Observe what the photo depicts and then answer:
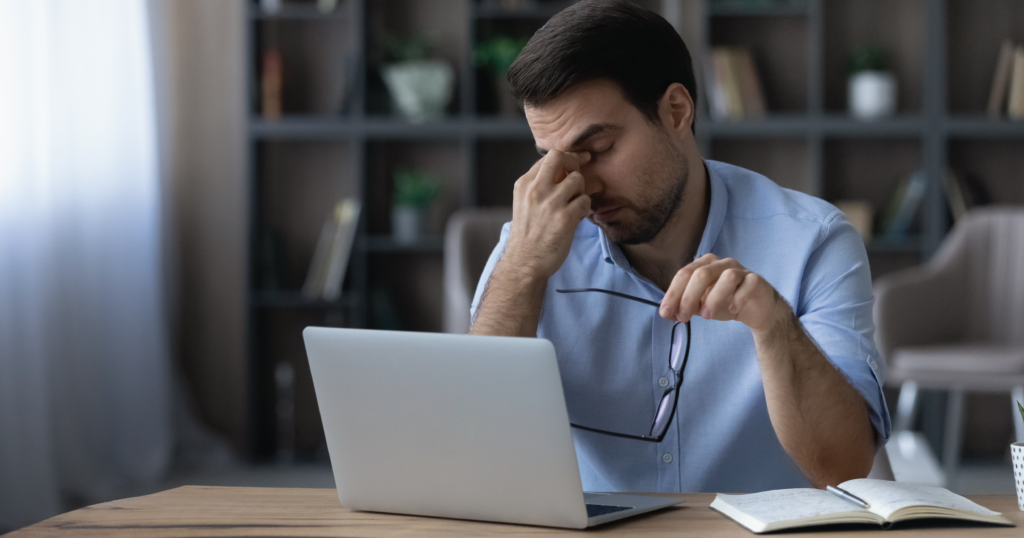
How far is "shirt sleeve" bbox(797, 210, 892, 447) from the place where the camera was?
3.69ft

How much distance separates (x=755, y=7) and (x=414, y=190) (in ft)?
4.71

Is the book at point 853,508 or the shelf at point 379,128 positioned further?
the shelf at point 379,128

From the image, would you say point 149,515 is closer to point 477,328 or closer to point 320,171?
point 477,328

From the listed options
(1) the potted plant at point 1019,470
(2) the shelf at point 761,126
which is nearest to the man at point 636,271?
(1) the potted plant at point 1019,470

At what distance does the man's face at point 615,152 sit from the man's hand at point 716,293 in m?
0.38

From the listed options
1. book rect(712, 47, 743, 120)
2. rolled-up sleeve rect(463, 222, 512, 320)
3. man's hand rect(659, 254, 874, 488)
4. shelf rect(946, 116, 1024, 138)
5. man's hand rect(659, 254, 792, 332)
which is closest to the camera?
man's hand rect(659, 254, 792, 332)

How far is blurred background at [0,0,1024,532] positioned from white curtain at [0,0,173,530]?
2 centimetres

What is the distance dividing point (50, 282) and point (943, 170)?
9.99 ft

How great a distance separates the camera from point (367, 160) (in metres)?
3.62

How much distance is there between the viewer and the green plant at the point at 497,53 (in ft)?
11.4

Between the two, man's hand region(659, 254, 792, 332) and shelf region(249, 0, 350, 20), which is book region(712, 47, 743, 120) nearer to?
shelf region(249, 0, 350, 20)

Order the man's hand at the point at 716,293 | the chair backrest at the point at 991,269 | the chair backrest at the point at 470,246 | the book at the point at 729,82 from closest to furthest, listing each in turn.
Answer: the man's hand at the point at 716,293 < the chair backrest at the point at 470,246 < the chair backrest at the point at 991,269 < the book at the point at 729,82

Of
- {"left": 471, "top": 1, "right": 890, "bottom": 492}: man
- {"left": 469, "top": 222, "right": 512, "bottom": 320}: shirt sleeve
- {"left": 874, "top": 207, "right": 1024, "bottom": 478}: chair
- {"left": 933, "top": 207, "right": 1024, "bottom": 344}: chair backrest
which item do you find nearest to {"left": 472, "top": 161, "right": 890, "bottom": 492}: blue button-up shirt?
{"left": 471, "top": 1, "right": 890, "bottom": 492}: man

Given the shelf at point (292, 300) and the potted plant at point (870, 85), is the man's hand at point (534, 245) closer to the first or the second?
the shelf at point (292, 300)
